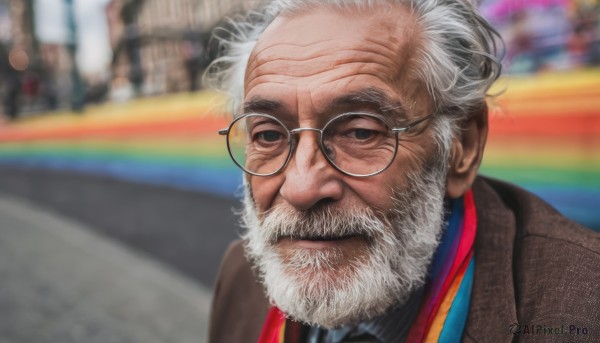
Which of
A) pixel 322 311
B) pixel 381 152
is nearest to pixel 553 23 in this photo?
pixel 381 152

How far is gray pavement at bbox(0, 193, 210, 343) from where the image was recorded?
140 inches

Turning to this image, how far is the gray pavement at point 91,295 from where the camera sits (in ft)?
11.7

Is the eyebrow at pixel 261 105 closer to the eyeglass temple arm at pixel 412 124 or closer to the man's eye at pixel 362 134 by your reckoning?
the man's eye at pixel 362 134

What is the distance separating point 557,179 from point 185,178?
146 inches

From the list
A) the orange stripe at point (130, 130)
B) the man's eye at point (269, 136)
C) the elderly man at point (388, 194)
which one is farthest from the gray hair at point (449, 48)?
the orange stripe at point (130, 130)

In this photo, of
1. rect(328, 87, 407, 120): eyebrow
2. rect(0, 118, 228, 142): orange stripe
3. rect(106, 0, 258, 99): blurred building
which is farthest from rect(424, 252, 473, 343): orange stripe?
rect(106, 0, 258, 99): blurred building

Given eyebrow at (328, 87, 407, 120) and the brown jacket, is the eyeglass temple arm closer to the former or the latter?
eyebrow at (328, 87, 407, 120)

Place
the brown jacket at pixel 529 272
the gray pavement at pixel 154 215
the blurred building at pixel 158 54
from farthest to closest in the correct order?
the blurred building at pixel 158 54
the gray pavement at pixel 154 215
the brown jacket at pixel 529 272

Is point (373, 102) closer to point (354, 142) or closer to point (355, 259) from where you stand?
point (354, 142)

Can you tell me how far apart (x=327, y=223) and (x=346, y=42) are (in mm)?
486

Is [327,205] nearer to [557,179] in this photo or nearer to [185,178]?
[557,179]

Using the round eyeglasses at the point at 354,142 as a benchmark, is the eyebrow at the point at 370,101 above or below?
above

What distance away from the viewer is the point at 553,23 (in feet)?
10.2

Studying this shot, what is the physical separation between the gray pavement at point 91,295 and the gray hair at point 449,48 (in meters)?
2.63
